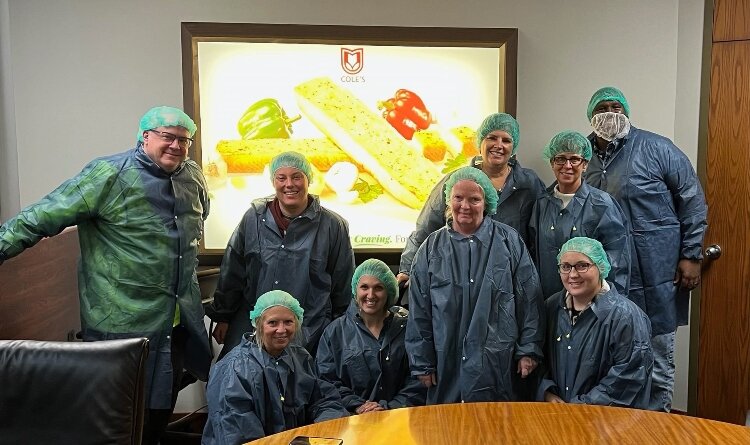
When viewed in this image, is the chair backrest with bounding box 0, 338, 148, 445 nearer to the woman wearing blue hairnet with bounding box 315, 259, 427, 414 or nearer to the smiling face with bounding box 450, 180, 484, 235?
the woman wearing blue hairnet with bounding box 315, 259, 427, 414

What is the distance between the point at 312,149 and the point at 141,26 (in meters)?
1.03

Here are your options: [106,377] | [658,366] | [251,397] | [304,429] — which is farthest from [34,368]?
[658,366]

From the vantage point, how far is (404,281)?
11.2 feet

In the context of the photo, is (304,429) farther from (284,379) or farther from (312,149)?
(312,149)

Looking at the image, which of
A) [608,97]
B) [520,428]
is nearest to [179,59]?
[608,97]

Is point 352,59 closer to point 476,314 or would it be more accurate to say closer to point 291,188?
point 291,188

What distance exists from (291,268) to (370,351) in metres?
0.51

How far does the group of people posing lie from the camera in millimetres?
2758

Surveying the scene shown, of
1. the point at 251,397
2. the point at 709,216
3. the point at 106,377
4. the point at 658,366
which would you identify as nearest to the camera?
the point at 106,377

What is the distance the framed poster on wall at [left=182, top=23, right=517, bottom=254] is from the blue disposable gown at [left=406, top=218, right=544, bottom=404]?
0.91 meters

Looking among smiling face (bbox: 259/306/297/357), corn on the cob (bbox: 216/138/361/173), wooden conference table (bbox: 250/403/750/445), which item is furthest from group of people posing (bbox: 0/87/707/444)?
wooden conference table (bbox: 250/403/750/445)

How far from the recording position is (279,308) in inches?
109

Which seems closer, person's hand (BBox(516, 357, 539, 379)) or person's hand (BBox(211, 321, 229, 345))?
person's hand (BBox(516, 357, 539, 379))

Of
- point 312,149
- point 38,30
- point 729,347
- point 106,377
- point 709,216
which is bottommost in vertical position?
point 729,347
